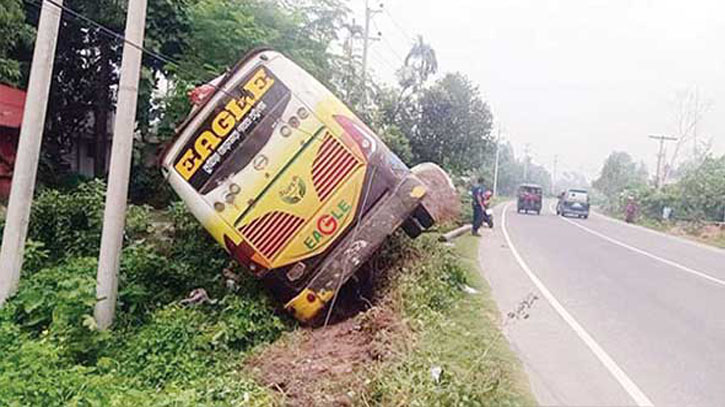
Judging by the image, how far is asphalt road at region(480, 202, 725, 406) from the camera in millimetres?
4305

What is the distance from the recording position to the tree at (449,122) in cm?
2233

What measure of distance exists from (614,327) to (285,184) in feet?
13.1

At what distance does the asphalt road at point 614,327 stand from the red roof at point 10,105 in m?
11.1

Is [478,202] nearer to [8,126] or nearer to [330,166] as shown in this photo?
[330,166]

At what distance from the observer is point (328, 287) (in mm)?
5934

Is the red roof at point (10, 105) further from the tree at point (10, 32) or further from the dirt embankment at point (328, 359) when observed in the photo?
the dirt embankment at point (328, 359)

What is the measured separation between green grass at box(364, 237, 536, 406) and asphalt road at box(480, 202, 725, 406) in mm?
249

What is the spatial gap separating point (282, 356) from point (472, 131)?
746 inches

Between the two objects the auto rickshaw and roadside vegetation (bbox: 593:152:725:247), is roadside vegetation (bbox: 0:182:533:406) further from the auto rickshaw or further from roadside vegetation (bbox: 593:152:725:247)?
the auto rickshaw

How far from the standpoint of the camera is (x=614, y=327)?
6109 millimetres

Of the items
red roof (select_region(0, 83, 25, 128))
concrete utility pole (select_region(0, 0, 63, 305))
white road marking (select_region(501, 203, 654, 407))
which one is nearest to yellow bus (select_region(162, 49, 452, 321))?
concrete utility pole (select_region(0, 0, 63, 305))

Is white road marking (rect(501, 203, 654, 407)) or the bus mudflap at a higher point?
the bus mudflap

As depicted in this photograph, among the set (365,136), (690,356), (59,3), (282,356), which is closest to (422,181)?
(365,136)

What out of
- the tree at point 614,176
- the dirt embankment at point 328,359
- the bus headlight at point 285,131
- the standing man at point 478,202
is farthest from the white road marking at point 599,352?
the tree at point 614,176
